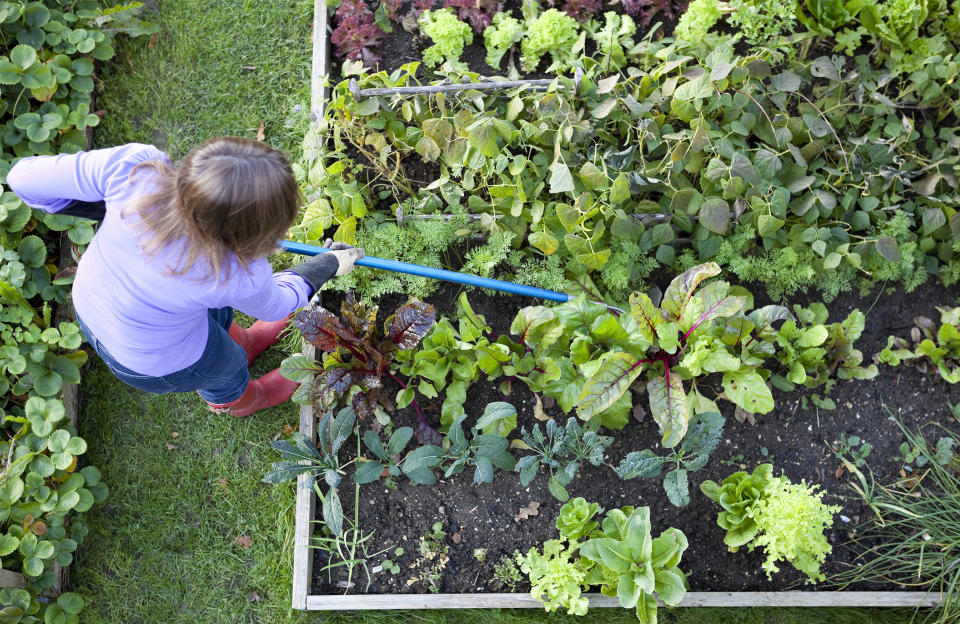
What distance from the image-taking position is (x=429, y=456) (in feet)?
9.29

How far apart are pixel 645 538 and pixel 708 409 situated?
631mm

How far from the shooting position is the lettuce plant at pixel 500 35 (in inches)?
129

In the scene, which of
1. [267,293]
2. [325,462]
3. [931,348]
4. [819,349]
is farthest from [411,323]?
[931,348]

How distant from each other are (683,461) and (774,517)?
393 mm

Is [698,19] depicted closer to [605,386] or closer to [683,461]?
[605,386]

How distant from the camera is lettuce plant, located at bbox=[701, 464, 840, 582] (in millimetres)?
2564

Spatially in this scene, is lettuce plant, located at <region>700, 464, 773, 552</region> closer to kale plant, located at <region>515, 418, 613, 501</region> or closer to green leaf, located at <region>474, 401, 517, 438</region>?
kale plant, located at <region>515, 418, 613, 501</region>

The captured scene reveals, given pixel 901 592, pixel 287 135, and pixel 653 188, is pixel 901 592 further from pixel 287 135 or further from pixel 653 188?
pixel 287 135

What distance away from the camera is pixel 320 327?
9.31ft

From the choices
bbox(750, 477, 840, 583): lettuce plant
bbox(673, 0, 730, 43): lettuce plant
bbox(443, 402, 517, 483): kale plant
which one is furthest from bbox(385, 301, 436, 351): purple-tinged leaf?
bbox(673, 0, 730, 43): lettuce plant

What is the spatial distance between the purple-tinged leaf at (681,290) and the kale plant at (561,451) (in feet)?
1.95

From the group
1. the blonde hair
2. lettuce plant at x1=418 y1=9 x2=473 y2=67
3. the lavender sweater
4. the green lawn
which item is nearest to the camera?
the blonde hair

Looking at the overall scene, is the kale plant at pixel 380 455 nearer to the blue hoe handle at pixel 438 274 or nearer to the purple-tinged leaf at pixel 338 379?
the purple-tinged leaf at pixel 338 379

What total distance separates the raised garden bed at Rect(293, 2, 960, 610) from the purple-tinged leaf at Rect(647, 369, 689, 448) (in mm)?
288
